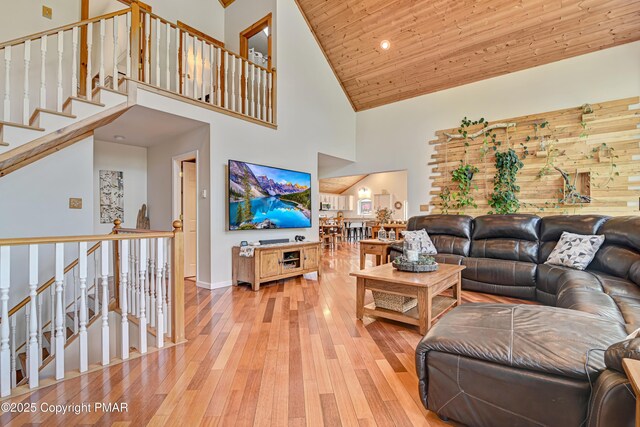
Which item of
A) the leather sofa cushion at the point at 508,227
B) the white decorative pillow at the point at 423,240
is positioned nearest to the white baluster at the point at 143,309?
the white decorative pillow at the point at 423,240

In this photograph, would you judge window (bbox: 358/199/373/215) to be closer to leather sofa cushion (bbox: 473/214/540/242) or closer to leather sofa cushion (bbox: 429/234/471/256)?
leather sofa cushion (bbox: 429/234/471/256)

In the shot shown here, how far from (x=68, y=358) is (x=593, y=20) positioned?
7.90 metres

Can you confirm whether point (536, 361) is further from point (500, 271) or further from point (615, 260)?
point (500, 271)

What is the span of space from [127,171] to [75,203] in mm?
1719

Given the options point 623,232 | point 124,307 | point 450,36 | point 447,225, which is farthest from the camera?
point 450,36

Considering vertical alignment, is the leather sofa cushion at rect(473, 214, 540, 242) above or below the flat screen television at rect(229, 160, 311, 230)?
below

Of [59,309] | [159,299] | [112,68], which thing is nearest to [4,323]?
[59,309]

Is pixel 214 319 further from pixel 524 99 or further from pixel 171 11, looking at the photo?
pixel 524 99

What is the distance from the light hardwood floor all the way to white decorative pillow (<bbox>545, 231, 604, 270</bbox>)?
6.92 feet

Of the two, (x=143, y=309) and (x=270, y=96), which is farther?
(x=270, y=96)

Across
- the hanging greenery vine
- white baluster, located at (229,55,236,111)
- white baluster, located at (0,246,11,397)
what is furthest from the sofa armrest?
the hanging greenery vine

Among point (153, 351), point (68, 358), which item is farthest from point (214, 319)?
point (68, 358)

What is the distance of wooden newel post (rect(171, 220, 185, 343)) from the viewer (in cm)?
238

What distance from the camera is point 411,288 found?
101 inches
